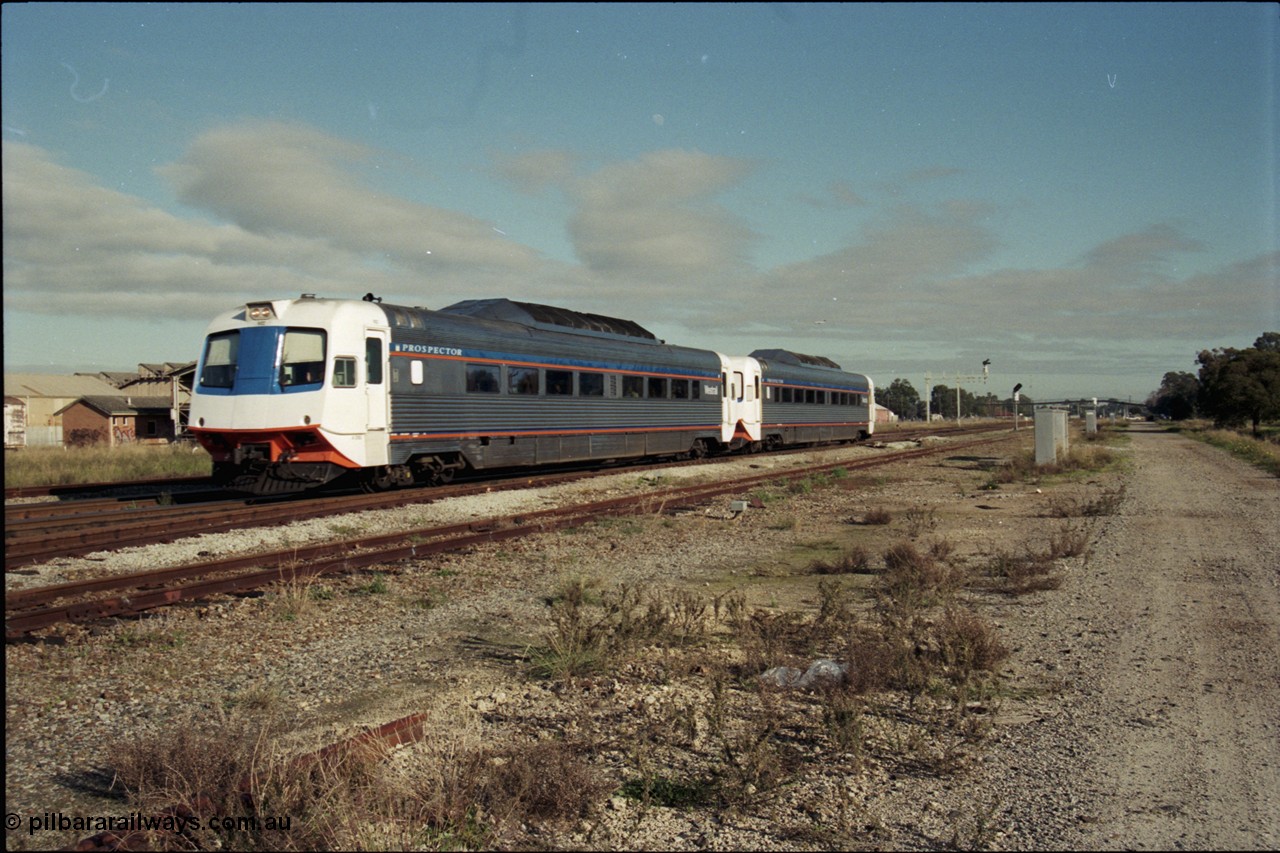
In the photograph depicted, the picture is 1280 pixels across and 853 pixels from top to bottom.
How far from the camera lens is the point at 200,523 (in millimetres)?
12727

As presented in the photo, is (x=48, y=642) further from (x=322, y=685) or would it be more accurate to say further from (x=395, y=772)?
(x=395, y=772)

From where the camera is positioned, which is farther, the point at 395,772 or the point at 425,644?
the point at 425,644

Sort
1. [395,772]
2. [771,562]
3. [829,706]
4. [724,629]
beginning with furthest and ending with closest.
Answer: [771,562]
[724,629]
[829,706]
[395,772]

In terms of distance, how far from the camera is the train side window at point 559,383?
786 inches

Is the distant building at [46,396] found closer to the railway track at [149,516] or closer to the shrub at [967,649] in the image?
the railway track at [149,516]

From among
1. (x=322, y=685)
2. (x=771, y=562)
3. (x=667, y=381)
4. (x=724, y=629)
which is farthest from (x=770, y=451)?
(x=322, y=685)

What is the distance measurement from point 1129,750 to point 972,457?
2858cm

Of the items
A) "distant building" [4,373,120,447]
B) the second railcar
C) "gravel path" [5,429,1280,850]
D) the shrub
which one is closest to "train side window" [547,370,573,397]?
the second railcar

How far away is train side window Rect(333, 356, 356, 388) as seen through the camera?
14625mm

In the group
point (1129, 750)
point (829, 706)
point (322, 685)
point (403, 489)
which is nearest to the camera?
point (1129, 750)

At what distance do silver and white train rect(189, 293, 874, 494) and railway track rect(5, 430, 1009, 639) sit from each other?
132 cm

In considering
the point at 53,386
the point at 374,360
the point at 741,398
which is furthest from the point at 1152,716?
the point at 53,386

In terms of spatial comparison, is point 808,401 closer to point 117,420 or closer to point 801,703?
point 801,703

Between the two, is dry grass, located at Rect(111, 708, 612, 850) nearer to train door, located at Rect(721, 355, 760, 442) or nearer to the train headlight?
the train headlight
